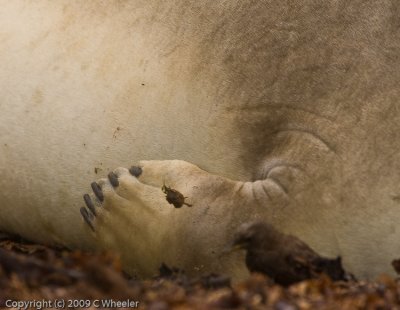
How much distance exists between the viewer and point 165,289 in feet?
7.79

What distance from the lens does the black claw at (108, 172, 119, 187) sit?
3.33m

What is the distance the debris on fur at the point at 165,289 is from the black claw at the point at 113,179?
0.85 m

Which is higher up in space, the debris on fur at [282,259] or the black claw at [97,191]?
the black claw at [97,191]

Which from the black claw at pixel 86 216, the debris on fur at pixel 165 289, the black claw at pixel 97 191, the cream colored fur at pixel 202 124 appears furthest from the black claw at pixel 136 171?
the debris on fur at pixel 165 289

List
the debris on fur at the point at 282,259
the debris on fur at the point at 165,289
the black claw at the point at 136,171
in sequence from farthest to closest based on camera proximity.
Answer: the black claw at the point at 136,171, the debris on fur at the point at 282,259, the debris on fur at the point at 165,289

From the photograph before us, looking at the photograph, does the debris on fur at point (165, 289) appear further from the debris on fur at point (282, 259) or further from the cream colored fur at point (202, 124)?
the cream colored fur at point (202, 124)

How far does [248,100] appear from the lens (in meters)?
3.34

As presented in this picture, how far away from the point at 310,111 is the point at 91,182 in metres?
0.93

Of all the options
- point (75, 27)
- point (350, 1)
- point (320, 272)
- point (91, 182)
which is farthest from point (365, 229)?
point (75, 27)

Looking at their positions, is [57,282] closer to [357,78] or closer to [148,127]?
[148,127]

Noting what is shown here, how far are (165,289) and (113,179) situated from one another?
104cm

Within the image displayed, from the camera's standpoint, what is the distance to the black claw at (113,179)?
3334 millimetres

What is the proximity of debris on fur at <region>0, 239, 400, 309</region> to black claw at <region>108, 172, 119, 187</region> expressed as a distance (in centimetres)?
85

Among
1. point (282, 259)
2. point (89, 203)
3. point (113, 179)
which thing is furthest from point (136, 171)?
point (282, 259)
